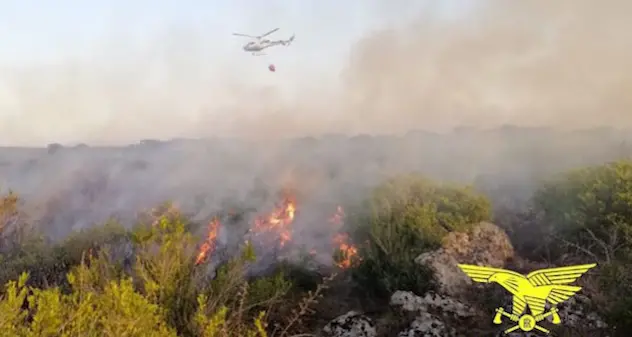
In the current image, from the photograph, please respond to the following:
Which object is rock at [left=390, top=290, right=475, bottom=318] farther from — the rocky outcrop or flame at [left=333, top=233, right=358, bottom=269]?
flame at [left=333, top=233, right=358, bottom=269]

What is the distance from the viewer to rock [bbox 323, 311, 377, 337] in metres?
9.66

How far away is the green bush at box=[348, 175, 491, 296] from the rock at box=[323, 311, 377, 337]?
207cm

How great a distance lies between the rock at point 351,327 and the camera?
966cm

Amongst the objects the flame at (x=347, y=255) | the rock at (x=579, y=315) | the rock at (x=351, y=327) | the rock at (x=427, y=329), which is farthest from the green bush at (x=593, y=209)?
the rock at (x=351, y=327)

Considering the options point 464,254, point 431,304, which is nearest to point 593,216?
point 464,254

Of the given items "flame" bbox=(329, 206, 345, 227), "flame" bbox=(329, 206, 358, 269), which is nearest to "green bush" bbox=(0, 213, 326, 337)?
"flame" bbox=(329, 206, 358, 269)

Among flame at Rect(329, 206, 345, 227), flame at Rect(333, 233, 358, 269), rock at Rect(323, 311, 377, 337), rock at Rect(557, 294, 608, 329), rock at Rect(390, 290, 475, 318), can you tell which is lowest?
flame at Rect(329, 206, 345, 227)

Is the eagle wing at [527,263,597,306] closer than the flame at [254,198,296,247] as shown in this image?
Yes

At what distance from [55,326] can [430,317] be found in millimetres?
5884

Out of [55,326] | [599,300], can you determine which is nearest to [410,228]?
[599,300]

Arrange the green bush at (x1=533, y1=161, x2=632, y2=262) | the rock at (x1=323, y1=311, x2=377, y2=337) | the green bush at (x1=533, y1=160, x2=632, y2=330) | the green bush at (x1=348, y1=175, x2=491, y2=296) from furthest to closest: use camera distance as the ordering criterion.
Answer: the green bush at (x1=533, y1=161, x2=632, y2=262), the green bush at (x1=348, y1=175, x2=491, y2=296), the green bush at (x1=533, y1=160, x2=632, y2=330), the rock at (x1=323, y1=311, x2=377, y2=337)

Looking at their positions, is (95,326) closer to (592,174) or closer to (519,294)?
(519,294)

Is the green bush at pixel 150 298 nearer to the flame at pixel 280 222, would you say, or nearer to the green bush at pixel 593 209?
the green bush at pixel 593 209

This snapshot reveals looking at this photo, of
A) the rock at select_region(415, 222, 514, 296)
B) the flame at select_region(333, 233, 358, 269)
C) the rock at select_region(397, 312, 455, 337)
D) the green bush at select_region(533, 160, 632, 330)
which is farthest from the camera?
the flame at select_region(333, 233, 358, 269)
